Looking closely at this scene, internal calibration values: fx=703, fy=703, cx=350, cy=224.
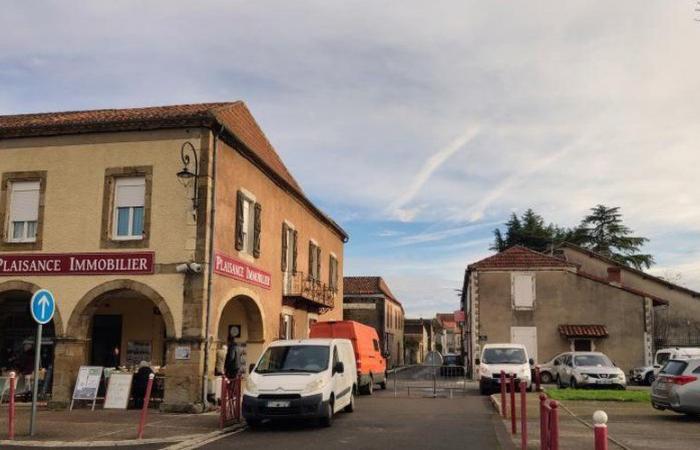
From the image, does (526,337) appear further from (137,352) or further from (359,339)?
(137,352)

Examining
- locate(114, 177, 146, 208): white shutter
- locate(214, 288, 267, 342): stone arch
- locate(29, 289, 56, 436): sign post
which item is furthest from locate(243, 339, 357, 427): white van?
locate(214, 288, 267, 342): stone arch

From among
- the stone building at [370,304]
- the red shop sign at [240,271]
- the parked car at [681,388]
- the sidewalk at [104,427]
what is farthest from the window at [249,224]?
the stone building at [370,304]

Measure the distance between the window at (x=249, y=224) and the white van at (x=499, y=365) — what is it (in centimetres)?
866

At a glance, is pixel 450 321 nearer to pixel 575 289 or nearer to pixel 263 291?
pixel 575 289

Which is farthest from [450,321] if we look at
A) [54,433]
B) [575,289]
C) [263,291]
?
[54,433]

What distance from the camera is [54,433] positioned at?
12914mm

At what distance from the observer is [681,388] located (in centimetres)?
1485

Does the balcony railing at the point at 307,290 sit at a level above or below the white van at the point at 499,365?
above

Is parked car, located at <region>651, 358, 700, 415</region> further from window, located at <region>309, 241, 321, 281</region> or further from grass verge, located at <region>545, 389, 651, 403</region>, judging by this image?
window, located at <region>309, 241, 321, 281</region>

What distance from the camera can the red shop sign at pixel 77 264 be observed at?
18.4 m

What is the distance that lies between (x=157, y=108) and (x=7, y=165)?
454 centimetres

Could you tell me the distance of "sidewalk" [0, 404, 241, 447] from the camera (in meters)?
12.1

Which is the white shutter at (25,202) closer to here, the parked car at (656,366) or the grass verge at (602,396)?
the grass verge at (602,396)

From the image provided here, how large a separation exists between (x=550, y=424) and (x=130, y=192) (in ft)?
47.8
